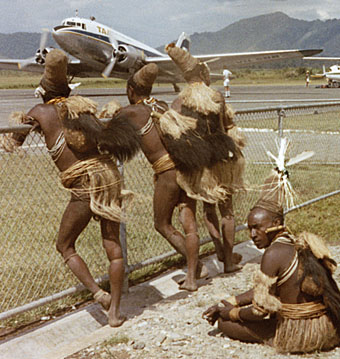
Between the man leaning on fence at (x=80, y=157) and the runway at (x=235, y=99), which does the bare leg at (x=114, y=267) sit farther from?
the runway at (x=235, y=99)

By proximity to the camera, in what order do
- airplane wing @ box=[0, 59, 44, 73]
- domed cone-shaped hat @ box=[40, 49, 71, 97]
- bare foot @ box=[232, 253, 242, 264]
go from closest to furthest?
domed cone-shaped hat @ box=[40, 49, 71, 97], bare foot @ box=[232, 253, 242, 264], airplane wing @ box=[0, 59, 44, 73]

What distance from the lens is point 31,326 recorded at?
377 cm

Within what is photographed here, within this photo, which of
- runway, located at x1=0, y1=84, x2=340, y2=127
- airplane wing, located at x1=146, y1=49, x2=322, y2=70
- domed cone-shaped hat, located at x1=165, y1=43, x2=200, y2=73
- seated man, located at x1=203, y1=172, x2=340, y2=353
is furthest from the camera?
airplane wing, located at x1=146, y1=49, x2=322, y2=70

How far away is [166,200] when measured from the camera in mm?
4105

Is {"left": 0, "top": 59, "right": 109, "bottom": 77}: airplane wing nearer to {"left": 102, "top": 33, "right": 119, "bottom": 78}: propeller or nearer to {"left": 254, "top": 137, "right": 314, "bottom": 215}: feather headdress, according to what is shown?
{"left": 102, "top": 33, "right": 119, "bottom": 78}: propeller

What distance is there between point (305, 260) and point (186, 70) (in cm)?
192

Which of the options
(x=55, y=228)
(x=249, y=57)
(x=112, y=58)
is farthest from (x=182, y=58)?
(x=249, y=57)

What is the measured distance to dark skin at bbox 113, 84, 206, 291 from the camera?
12.9ft

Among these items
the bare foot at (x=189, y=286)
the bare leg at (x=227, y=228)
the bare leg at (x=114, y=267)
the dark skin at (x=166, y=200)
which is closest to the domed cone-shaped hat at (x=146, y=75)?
the dark skin at (x=166, y=200)

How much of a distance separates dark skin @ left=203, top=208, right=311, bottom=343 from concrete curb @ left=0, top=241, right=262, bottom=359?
844mm

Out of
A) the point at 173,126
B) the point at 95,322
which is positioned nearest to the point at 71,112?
the point at 173,126

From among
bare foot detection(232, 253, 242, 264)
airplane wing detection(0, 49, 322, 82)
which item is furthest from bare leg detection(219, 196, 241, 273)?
airplane wing detection(0, 49, 322, 82)

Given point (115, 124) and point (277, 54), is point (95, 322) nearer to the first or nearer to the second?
point (115, 124)

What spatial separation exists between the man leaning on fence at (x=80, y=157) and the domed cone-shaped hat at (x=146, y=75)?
1.94 feet
